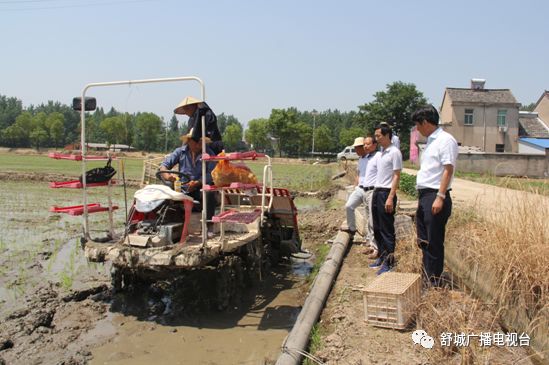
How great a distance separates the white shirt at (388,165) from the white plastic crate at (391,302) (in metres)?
1.99

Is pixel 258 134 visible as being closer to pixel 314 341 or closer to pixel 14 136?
pixel 14 136

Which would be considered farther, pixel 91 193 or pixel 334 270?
pixel 91 193

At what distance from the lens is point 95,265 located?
7.89 metres

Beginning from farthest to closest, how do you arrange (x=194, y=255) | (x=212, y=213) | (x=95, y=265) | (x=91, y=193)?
(x=91, y=193)
(x=95, y=265)
(x=212, y=213)
(x=194, y=255)

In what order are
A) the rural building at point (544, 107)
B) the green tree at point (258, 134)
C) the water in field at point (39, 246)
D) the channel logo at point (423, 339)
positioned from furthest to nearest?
the green tree at point (258, 134), the rural building at point (544, 107), the water in field at point (39, 246), the channel logo at point (423, 339)

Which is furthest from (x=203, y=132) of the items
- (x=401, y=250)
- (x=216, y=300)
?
(x=401, y=250)

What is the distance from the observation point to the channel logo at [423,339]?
3.63 metres

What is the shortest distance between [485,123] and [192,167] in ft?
128

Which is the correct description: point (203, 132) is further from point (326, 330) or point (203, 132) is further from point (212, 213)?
point (326, 330)

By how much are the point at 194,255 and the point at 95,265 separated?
Answer: 3.68m

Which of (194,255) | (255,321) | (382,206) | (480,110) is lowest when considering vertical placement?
(255,321)

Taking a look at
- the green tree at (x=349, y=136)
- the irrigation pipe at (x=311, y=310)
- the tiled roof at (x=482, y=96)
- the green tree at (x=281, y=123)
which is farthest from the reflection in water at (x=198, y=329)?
the green tree at (x=349, y=136)

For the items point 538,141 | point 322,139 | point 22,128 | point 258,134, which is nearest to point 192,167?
point 538,141

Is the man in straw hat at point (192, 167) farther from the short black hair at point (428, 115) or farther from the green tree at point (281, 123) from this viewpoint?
the green tree at point (281, 123)
